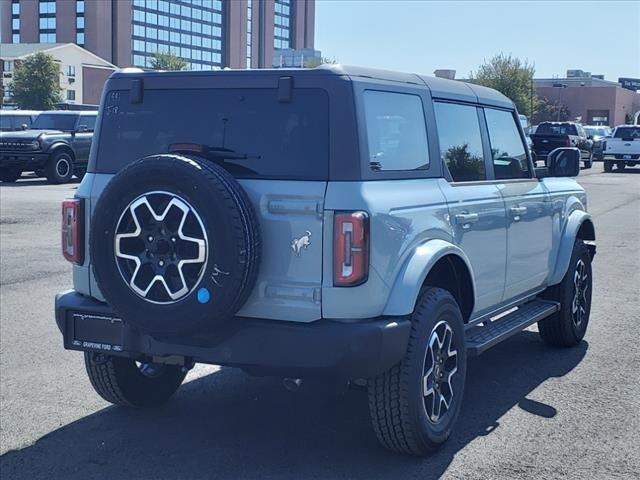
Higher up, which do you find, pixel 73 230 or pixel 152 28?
pixel 152 28

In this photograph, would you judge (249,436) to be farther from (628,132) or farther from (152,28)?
(152,28)

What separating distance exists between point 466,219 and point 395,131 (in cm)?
76

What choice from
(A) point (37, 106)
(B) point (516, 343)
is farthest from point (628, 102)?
(B) point (516, 343)

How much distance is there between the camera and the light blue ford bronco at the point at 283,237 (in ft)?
13.8

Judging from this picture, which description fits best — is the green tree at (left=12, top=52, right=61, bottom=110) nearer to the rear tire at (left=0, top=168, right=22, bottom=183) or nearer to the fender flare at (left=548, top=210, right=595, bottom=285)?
the rear tire at (left=0, top=168, right=22, bottom=183)

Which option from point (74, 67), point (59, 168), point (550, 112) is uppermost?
point (74, 67)

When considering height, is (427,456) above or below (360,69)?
below

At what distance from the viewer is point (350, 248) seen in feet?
13.8

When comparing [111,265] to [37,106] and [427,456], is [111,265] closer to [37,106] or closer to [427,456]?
[427,456]

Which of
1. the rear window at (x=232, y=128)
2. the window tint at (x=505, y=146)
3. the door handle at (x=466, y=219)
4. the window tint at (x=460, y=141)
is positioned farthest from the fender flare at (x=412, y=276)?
the window tint at (x=505, y=146)

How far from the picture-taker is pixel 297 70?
4477 millimetres

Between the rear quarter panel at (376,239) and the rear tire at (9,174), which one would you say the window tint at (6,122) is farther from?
the rear quarter panel at (376,239)

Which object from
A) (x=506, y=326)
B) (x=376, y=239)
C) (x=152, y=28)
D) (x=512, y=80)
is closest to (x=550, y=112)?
(x=512, y=80)

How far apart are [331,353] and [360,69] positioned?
1456mm
